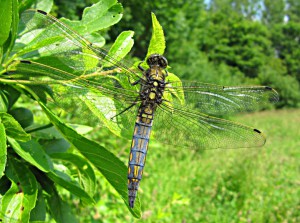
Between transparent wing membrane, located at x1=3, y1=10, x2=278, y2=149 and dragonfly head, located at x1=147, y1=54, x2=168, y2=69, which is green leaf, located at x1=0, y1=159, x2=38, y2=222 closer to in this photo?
transparent wing membrane, located at x1=3, y1=10, x2=278, y2=149

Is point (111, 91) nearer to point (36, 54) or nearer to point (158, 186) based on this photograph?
point (36, 54)

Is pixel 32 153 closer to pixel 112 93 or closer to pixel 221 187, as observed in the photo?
pixel 112 93

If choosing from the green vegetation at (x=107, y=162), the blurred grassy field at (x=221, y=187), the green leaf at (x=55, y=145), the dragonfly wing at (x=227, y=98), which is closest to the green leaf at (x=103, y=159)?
the green vegetation at (x=107, y=162)

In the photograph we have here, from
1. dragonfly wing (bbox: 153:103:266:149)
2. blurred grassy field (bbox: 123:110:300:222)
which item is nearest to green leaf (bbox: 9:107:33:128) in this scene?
dragonfly wing (bbox: 153:103:266:149)

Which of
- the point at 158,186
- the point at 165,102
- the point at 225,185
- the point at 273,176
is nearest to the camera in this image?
the point at 165,102

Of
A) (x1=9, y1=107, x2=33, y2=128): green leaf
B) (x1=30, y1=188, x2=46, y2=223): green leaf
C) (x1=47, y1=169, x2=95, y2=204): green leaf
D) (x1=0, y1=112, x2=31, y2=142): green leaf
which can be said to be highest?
(x1=9, y1=107, x2=33, y2=128): green leaf

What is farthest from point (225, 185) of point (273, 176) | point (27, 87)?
Answer: point (27, 87)
